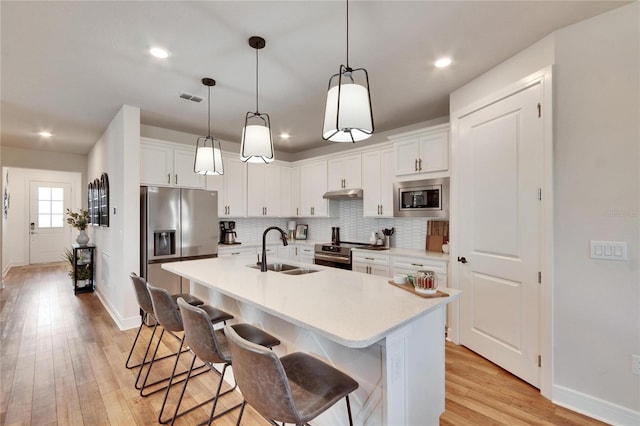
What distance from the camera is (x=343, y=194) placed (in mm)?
4535

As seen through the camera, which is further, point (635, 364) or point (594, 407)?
point (594, 407)

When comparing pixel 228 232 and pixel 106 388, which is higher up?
pixel 228 232

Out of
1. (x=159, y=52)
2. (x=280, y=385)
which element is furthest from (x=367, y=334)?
(x=159, y=52)

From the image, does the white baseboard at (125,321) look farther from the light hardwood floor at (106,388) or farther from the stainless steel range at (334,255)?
the stainless steel range at (334,255)

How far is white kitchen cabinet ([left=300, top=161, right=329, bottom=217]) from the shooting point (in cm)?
499

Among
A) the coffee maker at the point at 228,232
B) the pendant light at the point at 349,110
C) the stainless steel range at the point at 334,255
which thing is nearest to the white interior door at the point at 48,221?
the coffee maker at the point at 228,232

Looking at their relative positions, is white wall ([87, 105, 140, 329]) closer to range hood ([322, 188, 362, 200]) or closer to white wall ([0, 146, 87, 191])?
range hood ([322, 188, 362, 200])

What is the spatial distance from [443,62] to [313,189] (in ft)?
9.89

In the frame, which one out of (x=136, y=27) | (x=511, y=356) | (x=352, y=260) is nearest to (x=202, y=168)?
(x=136, y=27)

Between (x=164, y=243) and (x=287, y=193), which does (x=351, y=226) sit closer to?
(x=287, y=193)

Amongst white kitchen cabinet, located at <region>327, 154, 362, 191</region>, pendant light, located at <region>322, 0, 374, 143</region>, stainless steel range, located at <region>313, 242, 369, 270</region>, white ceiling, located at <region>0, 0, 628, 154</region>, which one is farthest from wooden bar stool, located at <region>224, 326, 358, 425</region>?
white kitchen cabinet, located at <region>327, 154, 362, 191</region>

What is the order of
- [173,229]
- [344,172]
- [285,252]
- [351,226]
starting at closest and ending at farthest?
[173,229] → [344,172] → [351,226] → [285,252]

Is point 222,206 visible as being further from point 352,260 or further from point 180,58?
point 180,58

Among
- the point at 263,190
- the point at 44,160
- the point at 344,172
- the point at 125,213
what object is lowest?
the point at 125,213
